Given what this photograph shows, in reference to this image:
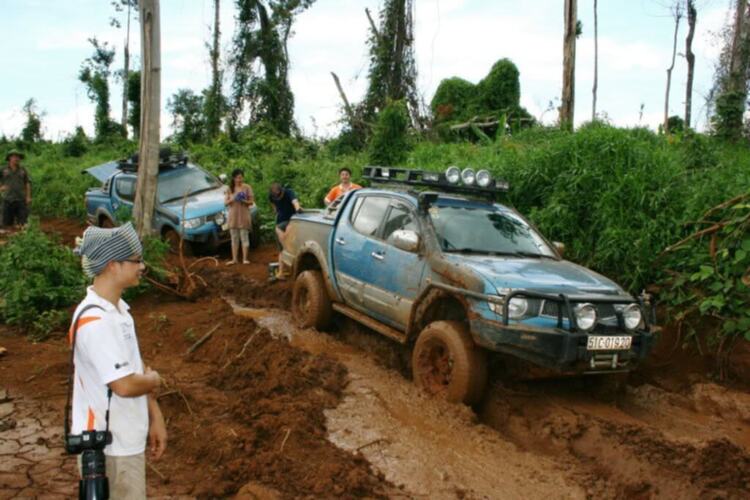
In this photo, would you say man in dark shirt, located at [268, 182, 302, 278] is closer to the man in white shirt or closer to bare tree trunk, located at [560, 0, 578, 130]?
bare tree trunk, located at [560, 0, 578, 130]

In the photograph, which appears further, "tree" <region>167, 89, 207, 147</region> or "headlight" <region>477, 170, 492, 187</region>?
"tree" <region>167, 89, 207, 147</region>

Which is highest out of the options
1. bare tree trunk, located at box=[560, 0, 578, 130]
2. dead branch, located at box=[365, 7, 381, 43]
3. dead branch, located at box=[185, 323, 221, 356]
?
dead branch, located at box=[365, 7, 381, 43]

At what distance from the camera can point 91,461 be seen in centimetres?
259

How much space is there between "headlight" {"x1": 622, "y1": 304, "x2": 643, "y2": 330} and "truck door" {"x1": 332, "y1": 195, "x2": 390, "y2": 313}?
7.70ft

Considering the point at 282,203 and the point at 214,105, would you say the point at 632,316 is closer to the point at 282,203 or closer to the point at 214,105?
the point at 282,203

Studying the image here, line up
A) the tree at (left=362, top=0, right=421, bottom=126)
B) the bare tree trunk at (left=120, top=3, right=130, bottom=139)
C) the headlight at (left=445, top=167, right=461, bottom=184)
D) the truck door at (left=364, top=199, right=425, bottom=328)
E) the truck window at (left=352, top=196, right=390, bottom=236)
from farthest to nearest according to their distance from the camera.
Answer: the bare tree trunk at (left=120, top=3, right=130, bottom=139)
the tree at (left=362, top=0, right=421, bottom=126)
the truck window at (left=352, top=196, right=390, bottom=236)
the headlight at (left=445, top=167, right=461, bottom=184)
the truck door at (left=364, top=199, right=425, bottom=328)

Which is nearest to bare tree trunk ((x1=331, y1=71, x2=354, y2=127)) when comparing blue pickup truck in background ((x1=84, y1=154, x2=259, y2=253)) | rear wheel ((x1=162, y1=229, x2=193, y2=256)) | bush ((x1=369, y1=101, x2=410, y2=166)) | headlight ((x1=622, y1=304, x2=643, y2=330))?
bush ((x1=369, y1=101, x2=410, y2=166))

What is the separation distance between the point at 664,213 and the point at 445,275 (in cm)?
368

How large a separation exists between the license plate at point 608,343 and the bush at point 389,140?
10520 millimetres

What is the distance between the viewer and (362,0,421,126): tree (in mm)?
21766

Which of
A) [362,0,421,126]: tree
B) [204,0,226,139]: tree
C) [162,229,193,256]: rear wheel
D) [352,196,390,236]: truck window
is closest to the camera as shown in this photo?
[352,196,390,236]: truck window

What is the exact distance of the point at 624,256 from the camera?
7.77 m

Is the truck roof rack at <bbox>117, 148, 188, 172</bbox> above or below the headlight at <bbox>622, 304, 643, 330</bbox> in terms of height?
above

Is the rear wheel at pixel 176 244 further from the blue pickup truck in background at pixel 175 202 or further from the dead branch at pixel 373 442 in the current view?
the dead branch at pixel 373 442
